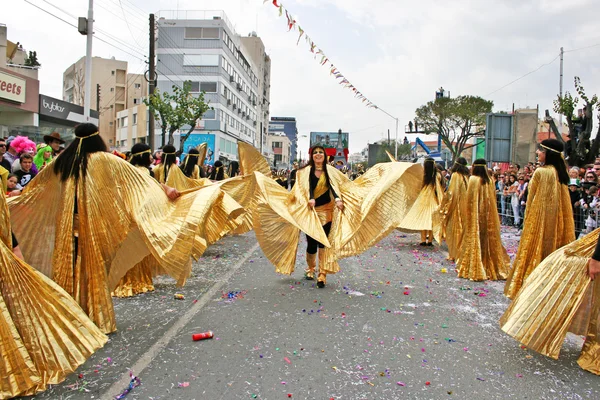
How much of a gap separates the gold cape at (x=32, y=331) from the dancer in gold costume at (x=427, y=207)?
303 inches

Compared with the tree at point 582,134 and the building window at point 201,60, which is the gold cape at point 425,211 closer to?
the tree at point 582,134

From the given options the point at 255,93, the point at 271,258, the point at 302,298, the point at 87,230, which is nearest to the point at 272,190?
the point at 271,258

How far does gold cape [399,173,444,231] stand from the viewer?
9844 mm

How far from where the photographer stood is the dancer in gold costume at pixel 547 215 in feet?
16.0

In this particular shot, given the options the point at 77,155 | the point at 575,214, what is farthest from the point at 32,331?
the point at 575,214

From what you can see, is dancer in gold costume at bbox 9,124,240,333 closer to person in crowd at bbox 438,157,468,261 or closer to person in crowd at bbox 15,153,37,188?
person in crowd at bbox 15,153,37,188

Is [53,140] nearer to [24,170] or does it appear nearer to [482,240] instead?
[24,170]

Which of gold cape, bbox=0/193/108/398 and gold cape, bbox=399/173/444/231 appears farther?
gold cape, bbox=399/173/444/231

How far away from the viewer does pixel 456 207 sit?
784 cm

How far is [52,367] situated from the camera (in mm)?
2943

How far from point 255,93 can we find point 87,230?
68067mm

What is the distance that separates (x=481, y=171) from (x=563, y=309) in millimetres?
3921

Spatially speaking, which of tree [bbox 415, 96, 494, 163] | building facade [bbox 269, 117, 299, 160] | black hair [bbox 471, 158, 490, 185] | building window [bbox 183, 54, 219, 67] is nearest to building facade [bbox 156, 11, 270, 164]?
building window [bbox 183, 54, 219, 67]

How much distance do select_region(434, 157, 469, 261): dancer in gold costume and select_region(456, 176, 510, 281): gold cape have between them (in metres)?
0.34
